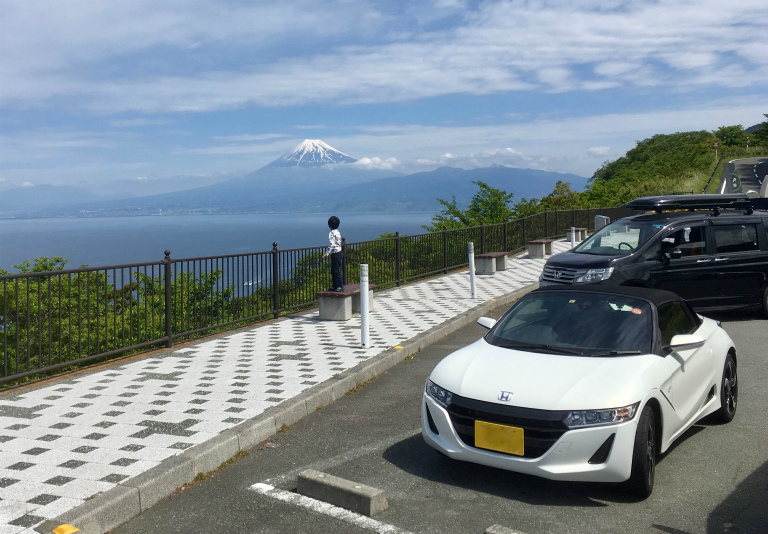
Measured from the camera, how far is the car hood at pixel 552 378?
182 inches

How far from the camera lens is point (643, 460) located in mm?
4488

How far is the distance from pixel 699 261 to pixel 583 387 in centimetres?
801

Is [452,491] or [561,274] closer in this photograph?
[452,491]

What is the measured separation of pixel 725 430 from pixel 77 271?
7441mm

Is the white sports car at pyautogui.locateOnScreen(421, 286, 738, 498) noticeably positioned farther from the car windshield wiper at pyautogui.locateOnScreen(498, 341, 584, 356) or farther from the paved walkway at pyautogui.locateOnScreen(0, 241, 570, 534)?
the paved walkway at pyautogui.locateOnScreen(0, 241, 570, 534)

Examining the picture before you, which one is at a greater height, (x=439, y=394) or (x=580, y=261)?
(x=580, y=261)

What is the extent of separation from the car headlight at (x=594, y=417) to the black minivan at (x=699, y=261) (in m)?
7.29

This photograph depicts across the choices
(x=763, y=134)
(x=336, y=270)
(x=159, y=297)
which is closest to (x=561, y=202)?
(x=336, y=270)

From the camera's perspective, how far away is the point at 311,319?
12.9 meters

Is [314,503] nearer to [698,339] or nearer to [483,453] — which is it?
[483,453]

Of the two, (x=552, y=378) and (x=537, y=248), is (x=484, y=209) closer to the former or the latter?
(x=537, y=248)

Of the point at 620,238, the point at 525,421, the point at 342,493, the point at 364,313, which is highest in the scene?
the point at 620,238

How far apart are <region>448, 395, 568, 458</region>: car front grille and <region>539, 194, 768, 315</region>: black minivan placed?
290 inches

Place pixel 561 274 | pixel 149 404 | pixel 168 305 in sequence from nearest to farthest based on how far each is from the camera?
pixel 149 404, pixel 168 305, pixel 561 274
